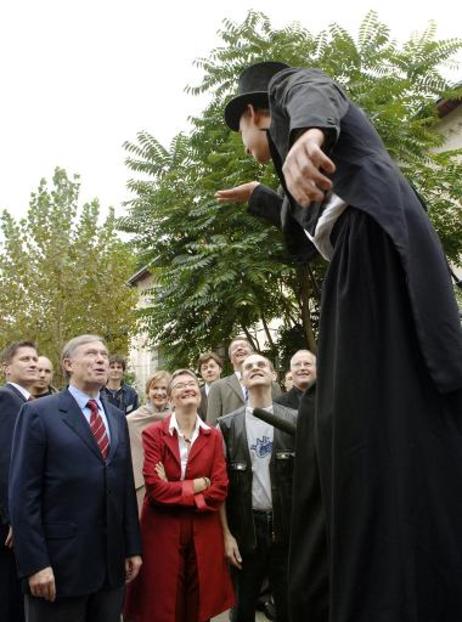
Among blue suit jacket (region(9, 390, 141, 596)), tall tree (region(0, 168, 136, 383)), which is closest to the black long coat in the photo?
blue suit jacket (region(9, 390, 141, 596))

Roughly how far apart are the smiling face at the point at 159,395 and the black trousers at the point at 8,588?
7.21 feet

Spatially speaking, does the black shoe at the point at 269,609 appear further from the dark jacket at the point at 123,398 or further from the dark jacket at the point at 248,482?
the dark jacket at the point at 123,398

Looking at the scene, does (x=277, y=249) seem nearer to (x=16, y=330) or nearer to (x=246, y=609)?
(x=246, y=609)

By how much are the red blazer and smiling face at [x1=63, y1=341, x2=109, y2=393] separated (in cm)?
77

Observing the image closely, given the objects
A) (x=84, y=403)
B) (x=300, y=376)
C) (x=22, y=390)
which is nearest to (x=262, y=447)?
(x=300, y=376)

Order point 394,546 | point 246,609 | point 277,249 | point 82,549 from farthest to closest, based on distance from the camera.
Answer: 1. point 277,249
2. point 246,609
3. point 82,549
4. point 394,546

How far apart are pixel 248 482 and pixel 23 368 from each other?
225 cm

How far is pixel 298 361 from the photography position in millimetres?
5930

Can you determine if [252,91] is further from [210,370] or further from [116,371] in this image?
[116,371]

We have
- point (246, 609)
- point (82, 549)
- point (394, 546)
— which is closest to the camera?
point (394, 546)

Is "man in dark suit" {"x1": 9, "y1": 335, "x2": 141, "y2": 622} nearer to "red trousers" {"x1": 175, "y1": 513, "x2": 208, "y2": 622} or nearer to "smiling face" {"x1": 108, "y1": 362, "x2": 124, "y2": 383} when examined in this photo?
"red trousers" {"x1": 175, "y1": 513, "x2": 208, "y2": 622}

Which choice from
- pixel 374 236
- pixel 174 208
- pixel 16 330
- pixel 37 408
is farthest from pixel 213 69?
pixel 16 330

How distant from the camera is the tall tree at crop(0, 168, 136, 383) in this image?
19.0m

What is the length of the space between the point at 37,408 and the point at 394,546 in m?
3.04
